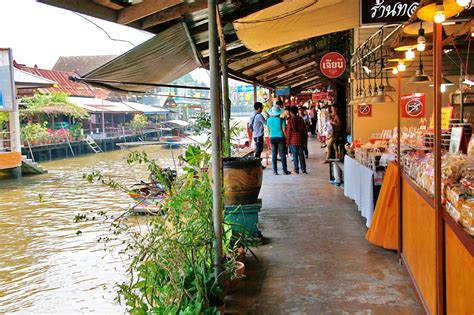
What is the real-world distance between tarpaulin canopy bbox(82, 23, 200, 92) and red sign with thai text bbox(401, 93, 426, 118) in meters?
5.39

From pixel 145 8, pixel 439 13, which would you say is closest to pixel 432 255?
pixel 439 13

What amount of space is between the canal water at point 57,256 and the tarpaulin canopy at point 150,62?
1.16 metres

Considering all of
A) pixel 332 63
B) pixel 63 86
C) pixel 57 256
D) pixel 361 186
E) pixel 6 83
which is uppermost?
pixel 63 86

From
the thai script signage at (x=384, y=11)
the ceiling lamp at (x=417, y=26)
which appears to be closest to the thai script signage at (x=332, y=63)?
the thai script signage at (x=384, y=11)

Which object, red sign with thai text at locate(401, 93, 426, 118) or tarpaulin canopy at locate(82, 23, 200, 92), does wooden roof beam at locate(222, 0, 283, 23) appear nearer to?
tarpaulin canopy at locate(82, 23, 200, 92)

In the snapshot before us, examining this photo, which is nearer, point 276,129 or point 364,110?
point 364,110

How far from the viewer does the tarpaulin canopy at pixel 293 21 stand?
21.5 feet

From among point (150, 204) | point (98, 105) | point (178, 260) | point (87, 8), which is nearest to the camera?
point (178, 260)

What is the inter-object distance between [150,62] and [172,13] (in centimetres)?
61

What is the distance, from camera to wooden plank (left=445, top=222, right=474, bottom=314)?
7.38 ft

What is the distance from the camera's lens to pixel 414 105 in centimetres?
959

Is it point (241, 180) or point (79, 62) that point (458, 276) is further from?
point (79, 62)

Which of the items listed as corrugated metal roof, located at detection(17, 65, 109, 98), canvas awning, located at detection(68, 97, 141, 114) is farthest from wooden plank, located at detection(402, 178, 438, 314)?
canvas awning, located at detection(68, 97, 141, 114)

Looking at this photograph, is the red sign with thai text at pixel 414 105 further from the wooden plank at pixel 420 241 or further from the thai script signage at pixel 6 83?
the thai script signage at pixel 6 83
